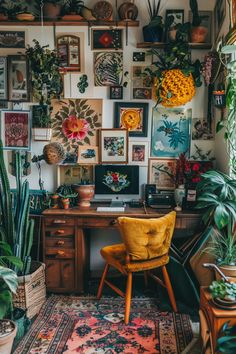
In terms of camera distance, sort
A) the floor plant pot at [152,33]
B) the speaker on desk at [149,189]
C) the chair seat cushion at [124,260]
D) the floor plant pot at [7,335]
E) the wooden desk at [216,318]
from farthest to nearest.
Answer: the speaker on desk at [149,189] → the floor plant pot at [152,33] → the chair seat cushion at [124,260] → the floor plant pot at [7,335] → the wooden desk at [216,318]

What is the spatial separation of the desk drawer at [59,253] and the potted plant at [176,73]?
68.0 inches

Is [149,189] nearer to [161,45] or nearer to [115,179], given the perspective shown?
[115,179]

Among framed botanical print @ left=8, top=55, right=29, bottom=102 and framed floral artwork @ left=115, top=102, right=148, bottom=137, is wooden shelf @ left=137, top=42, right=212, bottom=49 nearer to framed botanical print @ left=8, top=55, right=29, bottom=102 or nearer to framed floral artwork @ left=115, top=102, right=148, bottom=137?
framed floral artwork @ left=115, top=102, right=148, bottom=137

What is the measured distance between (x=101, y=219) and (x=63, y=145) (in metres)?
0.98

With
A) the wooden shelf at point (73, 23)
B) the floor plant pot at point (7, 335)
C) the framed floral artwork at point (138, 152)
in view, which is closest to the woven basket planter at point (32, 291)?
Answer: the floor plant pot at point (7, 335)

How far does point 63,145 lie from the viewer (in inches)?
166

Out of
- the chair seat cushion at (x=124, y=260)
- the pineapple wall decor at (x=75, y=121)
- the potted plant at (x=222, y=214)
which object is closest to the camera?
the potted plant at (x=222, y=214)

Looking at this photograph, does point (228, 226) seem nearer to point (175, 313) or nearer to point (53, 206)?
point (175, 313)

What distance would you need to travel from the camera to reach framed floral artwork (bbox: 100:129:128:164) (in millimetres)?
4176

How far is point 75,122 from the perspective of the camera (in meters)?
4.17

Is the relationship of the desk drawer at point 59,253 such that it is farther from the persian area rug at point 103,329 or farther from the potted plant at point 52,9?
the potted plant at point 52,9

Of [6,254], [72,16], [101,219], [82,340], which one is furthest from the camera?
[72,16]

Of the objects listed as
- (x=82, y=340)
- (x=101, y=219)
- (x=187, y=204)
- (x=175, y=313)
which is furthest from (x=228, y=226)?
(x=82, y=340)

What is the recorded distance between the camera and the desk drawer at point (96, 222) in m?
3.68
